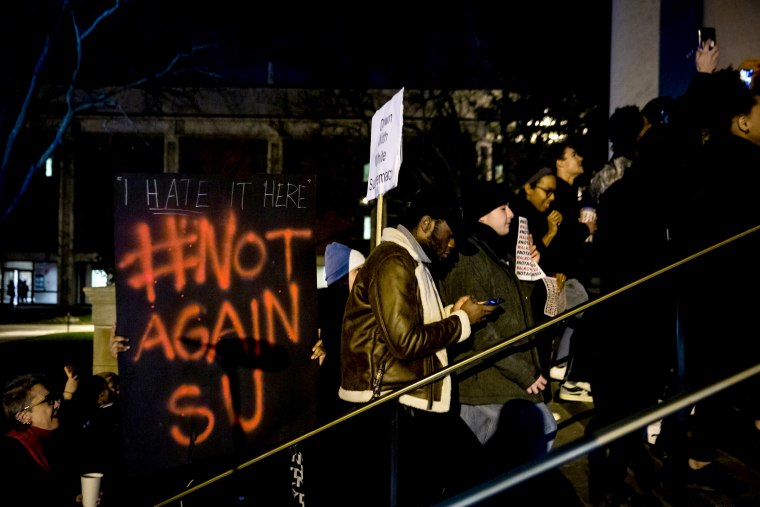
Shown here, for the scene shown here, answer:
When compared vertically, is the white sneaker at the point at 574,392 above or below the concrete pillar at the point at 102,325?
below

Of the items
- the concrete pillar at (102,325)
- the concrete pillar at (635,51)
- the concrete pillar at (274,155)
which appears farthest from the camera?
the concrete pillar at (274,155)

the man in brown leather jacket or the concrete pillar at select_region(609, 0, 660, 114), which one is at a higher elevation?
the concrete pillar at select_region(609, 0, 660, 114)

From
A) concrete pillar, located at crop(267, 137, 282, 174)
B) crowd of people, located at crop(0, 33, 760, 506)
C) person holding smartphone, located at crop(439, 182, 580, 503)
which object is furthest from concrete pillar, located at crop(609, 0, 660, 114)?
concrete pillar, located at crop(267, 137, 282, 174)

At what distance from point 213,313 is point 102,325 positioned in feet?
9.50

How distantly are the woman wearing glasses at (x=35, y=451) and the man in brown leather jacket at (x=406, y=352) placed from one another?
5.17 ft

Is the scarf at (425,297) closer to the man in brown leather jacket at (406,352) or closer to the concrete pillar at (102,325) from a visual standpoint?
the man in brown leather jacket at (406,352)

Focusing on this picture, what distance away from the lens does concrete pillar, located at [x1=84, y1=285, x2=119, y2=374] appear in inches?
216

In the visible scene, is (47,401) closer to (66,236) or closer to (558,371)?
(558,371)

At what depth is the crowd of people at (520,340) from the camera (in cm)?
303

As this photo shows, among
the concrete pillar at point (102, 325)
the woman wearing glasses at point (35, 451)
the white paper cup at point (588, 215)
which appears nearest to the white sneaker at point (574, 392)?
the white paper cup at point (588, 215)

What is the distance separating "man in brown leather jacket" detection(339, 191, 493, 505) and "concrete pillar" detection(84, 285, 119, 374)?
318 cm

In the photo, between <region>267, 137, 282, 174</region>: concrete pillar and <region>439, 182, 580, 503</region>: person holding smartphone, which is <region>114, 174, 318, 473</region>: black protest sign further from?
<region>267, 137, 282, 174</region>: concrete pillar

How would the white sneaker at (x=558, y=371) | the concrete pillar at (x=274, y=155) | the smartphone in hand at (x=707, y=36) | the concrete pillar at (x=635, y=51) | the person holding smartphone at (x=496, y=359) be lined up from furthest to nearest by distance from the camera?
the concrete pillar at (x=274, y=155), the concrete pillar at (x=635, y=51), the white sneaker at (x=558, y=371), the smartphone in hand at (x=707, y=36), the person holding smartphone at (x=496, y=359)

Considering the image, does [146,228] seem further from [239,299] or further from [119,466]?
[119,466]
